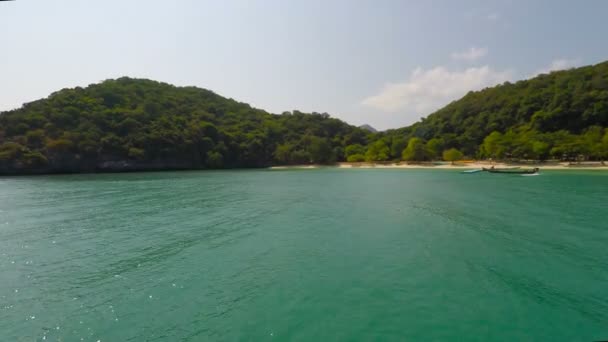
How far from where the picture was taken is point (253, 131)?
105 m

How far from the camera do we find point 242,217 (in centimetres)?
1705

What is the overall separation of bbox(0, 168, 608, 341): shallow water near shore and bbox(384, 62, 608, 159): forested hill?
2159 inches

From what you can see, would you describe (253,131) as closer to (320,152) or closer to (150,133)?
(320,152)

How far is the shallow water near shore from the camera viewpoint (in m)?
6.04

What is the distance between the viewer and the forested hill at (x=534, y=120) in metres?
59.8

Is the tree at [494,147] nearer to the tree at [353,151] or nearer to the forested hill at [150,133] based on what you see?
the tree at [353,151]

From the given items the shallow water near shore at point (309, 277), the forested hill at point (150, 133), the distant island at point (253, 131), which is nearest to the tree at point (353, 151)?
the distant island at point (253, 131)

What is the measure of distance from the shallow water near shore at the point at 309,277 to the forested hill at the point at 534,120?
5483 cm

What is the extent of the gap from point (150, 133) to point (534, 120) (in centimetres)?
10056

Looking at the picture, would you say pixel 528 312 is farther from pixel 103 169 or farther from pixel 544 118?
pixel 544 118

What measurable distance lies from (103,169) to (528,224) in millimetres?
78958

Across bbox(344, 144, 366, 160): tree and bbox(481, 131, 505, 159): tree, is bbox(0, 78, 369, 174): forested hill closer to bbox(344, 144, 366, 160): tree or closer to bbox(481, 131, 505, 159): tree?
bbox(344, 144, 366, 160): tree

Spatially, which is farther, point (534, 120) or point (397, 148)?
point (397, 148)

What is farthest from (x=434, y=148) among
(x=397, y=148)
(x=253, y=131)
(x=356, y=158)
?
(x=253, y=131)
